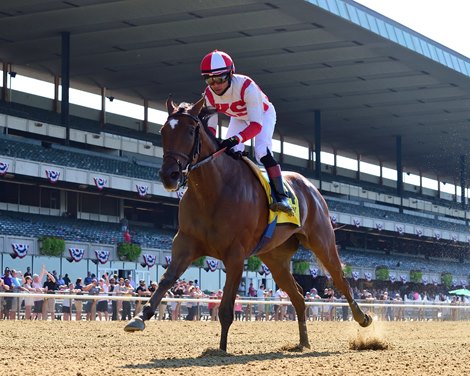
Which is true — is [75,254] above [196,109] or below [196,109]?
above

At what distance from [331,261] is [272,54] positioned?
34.1 metres

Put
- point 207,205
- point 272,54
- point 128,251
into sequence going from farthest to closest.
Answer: point 272,54 < point 128,251 < point 207,205

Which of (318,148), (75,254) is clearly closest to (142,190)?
(75,254)

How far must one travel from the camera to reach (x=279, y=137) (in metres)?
64.4

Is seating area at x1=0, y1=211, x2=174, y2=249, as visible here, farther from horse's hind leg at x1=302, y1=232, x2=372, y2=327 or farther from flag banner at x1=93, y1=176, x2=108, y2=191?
horse's hind leg at x1=302, y1=232, x2=372, y2=327

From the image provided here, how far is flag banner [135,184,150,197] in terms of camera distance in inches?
1695

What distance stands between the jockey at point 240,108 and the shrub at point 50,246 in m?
24.8

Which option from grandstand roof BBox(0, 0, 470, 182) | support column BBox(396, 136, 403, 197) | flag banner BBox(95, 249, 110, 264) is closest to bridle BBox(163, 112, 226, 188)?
flag banner BBox(95, 249, 110, 264)

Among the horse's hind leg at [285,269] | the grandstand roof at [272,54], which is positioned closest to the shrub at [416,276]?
the grandstand roof at [272,54]

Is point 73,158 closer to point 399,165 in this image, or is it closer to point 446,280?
point 446,280

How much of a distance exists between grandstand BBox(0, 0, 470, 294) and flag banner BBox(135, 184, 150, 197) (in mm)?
264

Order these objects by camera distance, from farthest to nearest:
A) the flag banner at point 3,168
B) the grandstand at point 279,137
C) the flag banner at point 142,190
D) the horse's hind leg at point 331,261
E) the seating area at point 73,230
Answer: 1. the flag banner at point 142,190
2. the grandstand at point 279,137
3. the flag banner at point 3,168
4. the seating area at point 73,230
5. the horse's hind leg at point 331,261

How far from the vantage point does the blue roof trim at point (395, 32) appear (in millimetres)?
39184

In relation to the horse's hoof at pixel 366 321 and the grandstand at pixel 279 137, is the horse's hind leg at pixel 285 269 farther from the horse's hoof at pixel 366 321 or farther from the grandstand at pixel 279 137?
the grandstand at pixel 279 137
